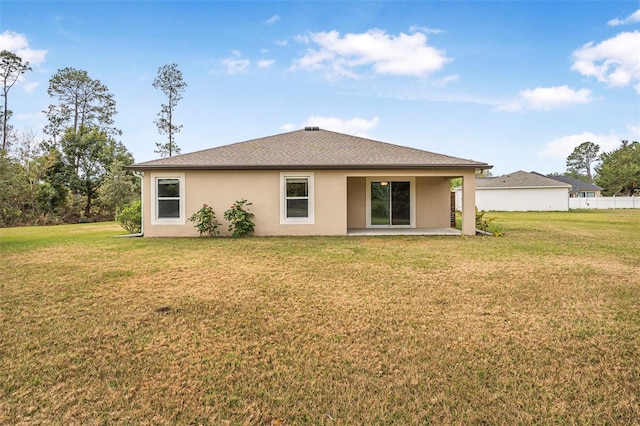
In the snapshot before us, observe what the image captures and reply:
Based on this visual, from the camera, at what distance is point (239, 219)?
10852 millimetres

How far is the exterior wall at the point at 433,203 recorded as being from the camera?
13.4 meters

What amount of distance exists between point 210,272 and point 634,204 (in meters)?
43.1

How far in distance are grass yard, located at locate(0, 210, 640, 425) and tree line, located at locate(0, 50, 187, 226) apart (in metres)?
19.4

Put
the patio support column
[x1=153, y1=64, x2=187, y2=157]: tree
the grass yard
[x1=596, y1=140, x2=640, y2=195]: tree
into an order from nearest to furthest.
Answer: the grass yard
the patio support column
[x1=153, y1=64, x2=187, y2=157]: tree
[x1=596, y1=140, x2=640, y2=195]: tree

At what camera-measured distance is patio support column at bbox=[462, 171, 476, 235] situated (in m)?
11.2

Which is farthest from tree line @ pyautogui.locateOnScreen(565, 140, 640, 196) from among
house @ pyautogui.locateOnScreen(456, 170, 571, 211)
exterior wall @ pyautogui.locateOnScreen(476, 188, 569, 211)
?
exterior wall @ pyautogui.locateOnScreen(476, 188, 569, 211)

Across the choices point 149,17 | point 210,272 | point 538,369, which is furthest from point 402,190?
point 149,17

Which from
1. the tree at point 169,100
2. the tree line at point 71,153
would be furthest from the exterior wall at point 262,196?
the tree at point 169,100

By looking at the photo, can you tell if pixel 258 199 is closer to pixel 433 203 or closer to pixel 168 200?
pixel 168 200

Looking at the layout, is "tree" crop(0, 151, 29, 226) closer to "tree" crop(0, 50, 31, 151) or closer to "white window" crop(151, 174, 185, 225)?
"tree" crop(0, 50, 31, 151)

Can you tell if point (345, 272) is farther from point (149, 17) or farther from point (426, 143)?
point (426, 143)

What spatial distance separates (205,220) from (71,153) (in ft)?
69.5

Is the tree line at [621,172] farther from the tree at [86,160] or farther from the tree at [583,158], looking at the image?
the tree at [86,160]

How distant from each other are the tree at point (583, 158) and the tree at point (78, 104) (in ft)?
259
